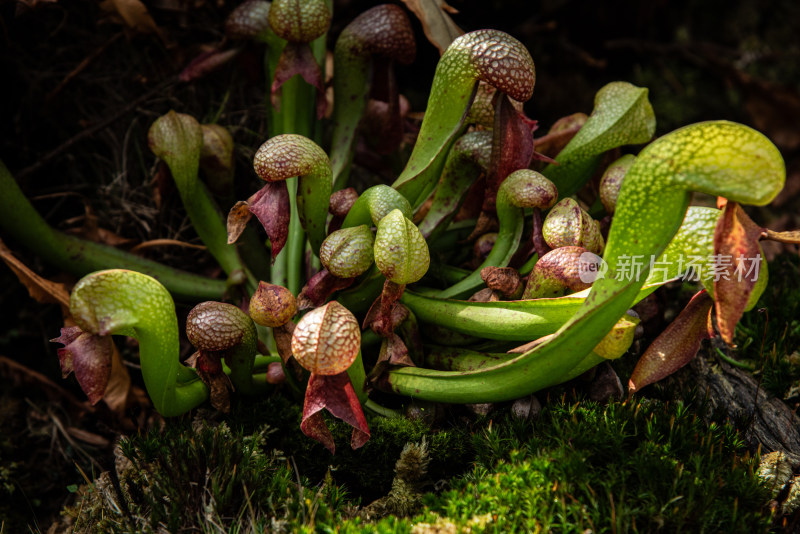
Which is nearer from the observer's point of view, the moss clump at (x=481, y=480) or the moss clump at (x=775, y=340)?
the moss clump at (x=481, y=480)

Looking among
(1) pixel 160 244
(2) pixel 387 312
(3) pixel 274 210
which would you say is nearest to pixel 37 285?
(1) pixel 160 244

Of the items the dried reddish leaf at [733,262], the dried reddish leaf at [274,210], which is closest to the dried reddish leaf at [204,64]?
the dried reddish leaf at [274,210]

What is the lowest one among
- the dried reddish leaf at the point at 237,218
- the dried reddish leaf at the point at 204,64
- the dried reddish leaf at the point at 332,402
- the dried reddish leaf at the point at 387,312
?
the dried reddish leaf at the point at 332,402

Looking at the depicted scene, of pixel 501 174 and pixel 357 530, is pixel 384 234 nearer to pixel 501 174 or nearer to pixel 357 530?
pixel 501 174

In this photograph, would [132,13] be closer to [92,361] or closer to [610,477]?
[92,361]

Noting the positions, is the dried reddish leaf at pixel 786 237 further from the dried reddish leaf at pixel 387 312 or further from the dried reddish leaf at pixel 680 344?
the dried reddish leaf at pixel 387 312

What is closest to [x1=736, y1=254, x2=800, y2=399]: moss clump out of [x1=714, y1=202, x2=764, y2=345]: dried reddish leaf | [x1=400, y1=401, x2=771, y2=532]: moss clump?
[x1=400, y1=401, x2=771, y2=532]: moss clump
